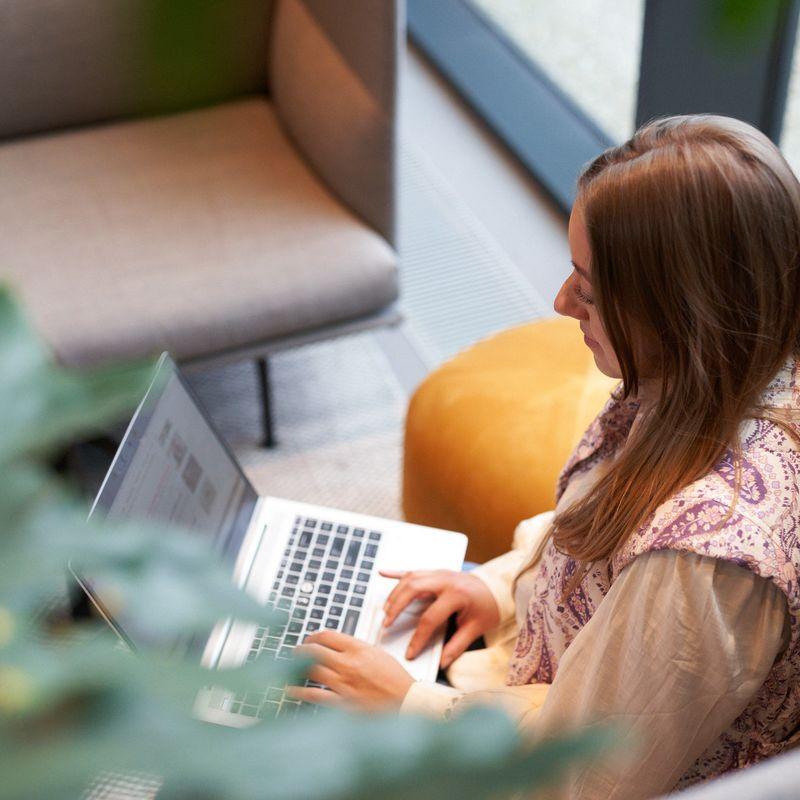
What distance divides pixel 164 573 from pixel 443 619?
102 centimetres

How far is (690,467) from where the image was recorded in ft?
2.73

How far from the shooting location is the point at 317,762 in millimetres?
160

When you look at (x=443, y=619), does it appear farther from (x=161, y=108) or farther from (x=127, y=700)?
(x=161, y=108)

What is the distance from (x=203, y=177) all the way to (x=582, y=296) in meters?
1.21

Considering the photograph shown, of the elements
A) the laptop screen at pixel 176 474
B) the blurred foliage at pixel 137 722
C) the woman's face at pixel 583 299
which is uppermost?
the blurred foliage at pixel 137 722

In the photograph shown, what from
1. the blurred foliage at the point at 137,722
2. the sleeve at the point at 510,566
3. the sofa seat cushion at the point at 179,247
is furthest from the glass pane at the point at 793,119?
the blurred foliage at the point at 137,722

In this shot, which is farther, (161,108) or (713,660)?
(161,108)

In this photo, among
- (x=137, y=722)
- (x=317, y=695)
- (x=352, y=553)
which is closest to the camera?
(x=137, y=722)

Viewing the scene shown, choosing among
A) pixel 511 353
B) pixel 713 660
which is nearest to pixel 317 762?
pixel 713 660

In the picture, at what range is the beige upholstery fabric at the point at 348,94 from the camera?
1.77 metres

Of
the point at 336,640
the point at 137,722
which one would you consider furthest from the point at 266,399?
the point at 137,722

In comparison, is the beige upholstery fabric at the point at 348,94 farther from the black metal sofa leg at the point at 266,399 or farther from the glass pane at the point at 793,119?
the glass pane at the point at 793,119

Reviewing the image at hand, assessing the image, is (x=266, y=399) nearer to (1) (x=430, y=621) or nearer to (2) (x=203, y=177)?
(2) (x=203, y=177)

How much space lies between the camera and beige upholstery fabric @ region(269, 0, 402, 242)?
5.80 feet
